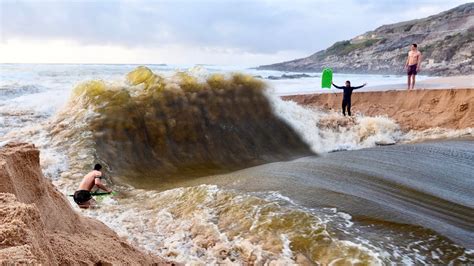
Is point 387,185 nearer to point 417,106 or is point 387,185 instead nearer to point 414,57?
point 417,106

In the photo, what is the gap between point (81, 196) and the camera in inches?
230

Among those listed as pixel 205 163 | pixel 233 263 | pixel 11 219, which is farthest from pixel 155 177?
pixel 11 219

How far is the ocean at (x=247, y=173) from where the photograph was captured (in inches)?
172

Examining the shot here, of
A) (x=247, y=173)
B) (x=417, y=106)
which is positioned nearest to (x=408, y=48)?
(x=417, y=106)

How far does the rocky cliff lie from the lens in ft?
117

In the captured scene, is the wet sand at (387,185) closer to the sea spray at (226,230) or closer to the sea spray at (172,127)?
the sea spray at (226,230)

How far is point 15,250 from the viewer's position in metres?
1.59

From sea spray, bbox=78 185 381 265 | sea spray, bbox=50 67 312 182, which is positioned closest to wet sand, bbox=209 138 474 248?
sea spray, bbox=78 185 381 265

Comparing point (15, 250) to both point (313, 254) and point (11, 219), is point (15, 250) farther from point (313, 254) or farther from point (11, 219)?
point (313, 254)

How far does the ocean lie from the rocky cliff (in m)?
23.5

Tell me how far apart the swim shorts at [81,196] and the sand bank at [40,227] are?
2.48 metres

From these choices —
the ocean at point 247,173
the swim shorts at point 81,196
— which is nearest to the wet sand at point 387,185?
the ocean at point 247,173

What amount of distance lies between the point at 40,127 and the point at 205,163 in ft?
12.0

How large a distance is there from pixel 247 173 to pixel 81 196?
2.53 m
